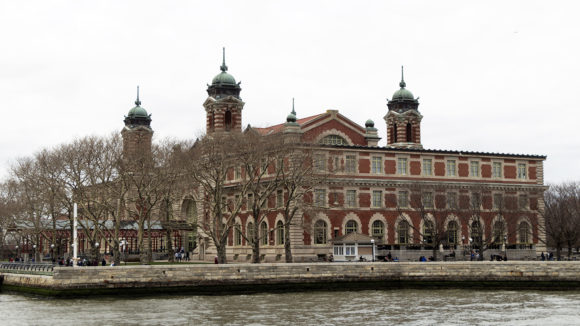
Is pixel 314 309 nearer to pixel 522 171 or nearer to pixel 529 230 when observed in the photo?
pixel 529 230

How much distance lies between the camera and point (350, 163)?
3250 inches

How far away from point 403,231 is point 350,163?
31.1 ft

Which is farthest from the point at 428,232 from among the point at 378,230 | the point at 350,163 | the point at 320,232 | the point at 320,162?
the point at 320,162

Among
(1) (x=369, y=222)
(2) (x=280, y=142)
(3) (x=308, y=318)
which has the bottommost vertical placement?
(3) (x=308, y=318)

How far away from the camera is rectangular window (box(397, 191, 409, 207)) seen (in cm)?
8431

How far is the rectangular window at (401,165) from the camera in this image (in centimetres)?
8550

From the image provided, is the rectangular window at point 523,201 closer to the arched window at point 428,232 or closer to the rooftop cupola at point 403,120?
the arched window at point 428,232

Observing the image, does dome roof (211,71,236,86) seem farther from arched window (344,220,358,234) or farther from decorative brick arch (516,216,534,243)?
decorative brick arch (516,216,534,243)

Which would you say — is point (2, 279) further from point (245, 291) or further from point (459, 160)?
point (459, 160)

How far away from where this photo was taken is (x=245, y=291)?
57188mm

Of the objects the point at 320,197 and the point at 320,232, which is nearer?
the point at 320,197

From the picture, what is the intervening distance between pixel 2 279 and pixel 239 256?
28.2 m

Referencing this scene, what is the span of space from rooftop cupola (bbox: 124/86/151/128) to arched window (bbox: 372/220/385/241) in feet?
147

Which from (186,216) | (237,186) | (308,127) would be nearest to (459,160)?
(308,127)
